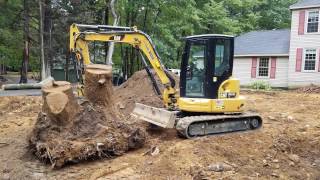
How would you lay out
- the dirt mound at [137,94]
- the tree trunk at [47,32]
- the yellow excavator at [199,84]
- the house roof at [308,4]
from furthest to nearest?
Answer: the tree trunk at [47,32], the house roof at [308,4], the dirt mound at [137,94], the yellow excavator at [199,84]

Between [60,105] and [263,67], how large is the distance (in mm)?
19778

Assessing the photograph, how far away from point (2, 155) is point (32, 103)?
21.0 feet

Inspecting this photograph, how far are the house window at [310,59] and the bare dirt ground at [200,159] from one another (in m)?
13.8

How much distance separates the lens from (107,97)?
8.30 metres

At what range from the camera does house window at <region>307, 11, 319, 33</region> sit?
23.3 metres

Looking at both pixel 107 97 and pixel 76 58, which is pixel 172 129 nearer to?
pixel 107 97

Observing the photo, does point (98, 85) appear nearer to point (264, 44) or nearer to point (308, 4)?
point (308, 4)

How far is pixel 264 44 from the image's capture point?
2567 cm

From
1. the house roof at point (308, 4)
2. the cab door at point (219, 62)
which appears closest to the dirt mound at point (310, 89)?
the house roof at point (308, 4)

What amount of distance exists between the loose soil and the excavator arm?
1111mm

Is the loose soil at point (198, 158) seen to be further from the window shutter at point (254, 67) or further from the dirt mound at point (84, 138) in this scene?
the window shutter at point (254, 67)

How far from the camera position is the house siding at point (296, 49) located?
23328mm

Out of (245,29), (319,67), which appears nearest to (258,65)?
(319,67)

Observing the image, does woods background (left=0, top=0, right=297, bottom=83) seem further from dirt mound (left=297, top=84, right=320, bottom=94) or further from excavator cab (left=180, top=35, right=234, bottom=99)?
excavator cab (left=180, top=35, right=234, bottom=99)
